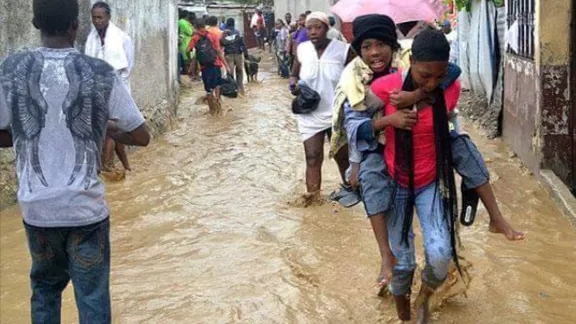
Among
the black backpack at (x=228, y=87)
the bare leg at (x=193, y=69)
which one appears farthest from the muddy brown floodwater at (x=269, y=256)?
the bare leg at (x=193, y=69)

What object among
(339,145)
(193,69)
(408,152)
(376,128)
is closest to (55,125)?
(376,128)

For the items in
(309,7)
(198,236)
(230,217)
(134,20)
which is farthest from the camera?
(309,7)

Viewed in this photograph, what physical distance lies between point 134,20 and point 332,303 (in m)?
6.43

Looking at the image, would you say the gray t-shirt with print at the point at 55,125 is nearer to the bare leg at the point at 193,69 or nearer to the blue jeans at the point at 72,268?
the blue jeans at the point at 72,268

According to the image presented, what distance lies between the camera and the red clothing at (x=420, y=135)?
12.2 ft

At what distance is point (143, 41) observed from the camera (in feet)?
34.7

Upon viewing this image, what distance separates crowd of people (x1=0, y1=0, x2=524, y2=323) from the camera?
307 cm

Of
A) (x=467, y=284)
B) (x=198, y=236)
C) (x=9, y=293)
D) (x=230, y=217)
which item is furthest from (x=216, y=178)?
(x=467, y=284)

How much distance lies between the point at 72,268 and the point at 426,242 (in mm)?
1677

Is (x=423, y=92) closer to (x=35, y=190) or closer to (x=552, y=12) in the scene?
(x=35, y=190)

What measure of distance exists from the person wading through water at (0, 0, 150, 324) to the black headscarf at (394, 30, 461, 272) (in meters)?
1.30

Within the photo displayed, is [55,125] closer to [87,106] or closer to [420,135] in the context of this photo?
[87,106]

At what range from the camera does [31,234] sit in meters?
3.20

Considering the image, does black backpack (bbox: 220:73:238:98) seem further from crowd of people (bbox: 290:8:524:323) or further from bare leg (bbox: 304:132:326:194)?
crowd of people (bbox: 290:8:524:323)
